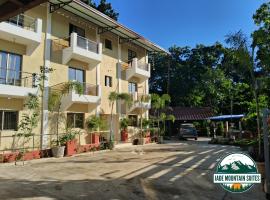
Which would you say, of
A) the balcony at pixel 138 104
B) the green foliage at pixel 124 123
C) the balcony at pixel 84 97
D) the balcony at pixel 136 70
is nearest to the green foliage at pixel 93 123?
the balcony at pixel 84 97

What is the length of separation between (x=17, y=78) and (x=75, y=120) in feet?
17.1

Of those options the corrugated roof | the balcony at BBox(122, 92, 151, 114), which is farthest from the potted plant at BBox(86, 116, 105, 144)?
the corrugated roof

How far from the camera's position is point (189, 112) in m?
40.1

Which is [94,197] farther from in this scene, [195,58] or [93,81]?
[195,58]

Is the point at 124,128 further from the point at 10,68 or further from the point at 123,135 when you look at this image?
the point at 10,68

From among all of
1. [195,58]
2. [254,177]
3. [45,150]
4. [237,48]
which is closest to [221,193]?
[254,177]

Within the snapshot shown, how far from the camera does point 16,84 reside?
1569 cm

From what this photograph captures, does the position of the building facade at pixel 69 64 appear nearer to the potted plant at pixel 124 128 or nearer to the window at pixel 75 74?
the window at pixel 75 74

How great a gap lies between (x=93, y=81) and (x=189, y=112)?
21.6m

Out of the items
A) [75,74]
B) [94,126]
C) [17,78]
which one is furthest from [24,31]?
[94,126]

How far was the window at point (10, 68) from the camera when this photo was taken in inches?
598

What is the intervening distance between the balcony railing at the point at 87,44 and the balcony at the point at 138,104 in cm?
564

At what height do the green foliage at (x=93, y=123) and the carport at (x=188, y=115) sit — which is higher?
the carport at (x=188, y=115)

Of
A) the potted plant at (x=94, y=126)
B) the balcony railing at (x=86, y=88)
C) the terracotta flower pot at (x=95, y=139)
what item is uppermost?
the balcony railing at (x=86, y=88)
